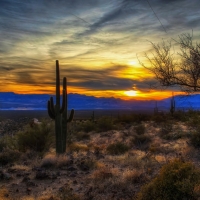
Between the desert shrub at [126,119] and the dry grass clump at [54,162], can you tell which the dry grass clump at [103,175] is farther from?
the desert shrub at [126,119]

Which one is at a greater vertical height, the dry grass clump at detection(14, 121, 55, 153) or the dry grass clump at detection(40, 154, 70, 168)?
the dry grass clump at detection(14, 121, 55, 153)

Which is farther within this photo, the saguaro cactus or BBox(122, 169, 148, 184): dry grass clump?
the saguaro cactus

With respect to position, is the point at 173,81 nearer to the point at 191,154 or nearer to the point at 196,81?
the point at 196,81

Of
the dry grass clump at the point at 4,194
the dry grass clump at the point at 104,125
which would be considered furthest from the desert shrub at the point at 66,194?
the dry grass clump at the point at 104,125

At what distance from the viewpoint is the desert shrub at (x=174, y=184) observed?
286 inches

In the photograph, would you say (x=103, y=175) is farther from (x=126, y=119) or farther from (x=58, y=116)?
(x=126, y=119)

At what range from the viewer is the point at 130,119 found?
39938 millimetres

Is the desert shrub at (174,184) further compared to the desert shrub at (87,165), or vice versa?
the desert shrub at (87,165)

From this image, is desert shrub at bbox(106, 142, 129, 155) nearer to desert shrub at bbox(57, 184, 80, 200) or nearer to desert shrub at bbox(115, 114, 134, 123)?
desert shrub at bbox(57, 184, 80, 200)

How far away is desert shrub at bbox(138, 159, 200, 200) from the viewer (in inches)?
286

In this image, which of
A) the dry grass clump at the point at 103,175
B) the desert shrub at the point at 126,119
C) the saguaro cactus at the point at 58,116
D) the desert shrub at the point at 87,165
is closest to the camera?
the dry grass clump at the point at 103,175

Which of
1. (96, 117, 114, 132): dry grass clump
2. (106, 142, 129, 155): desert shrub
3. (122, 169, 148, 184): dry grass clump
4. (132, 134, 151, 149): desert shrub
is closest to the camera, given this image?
(122, 169, 148, 184): dry grass clump

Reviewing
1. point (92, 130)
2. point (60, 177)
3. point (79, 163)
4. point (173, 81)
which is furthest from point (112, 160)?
point (92, 130)

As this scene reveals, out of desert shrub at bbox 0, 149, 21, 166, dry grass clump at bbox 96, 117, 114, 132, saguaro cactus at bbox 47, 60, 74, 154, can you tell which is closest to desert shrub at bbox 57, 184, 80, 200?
desert shrub at bbox 0, 149, 21, 166
